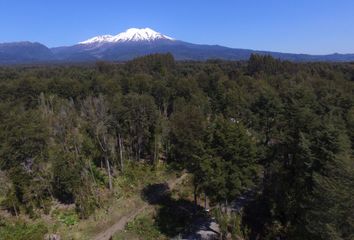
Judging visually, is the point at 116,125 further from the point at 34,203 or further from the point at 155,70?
the point at 155,70

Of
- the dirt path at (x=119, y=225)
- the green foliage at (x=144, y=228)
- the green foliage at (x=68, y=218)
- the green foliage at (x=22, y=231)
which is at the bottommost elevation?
the dirt path at (x=119, y=225)

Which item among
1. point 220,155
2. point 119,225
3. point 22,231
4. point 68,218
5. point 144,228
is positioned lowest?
point 119,225

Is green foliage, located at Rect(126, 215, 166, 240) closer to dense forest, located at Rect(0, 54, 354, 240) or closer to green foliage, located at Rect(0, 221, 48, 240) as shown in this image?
dense forest, located at Rect(0, 54, 354, 240)

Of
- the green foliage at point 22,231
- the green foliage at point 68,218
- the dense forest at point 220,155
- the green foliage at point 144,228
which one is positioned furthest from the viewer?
the green foliage at point 68,218

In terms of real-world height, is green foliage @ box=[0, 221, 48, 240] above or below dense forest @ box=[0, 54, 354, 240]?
below

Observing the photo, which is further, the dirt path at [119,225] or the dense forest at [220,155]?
the dirt path at [119,225]

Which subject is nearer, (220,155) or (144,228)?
(220,155)

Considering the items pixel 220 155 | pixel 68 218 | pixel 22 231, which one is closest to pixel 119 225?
pixel 68 218

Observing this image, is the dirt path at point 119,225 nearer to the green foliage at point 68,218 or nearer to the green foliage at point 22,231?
the green foliage at point 68,218

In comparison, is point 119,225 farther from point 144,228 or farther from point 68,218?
point 68,218

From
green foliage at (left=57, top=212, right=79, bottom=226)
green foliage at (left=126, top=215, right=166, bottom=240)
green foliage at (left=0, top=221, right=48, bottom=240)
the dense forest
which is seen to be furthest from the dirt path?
Result: green foliage at (left=0, top=221, right=48, bottom=240)

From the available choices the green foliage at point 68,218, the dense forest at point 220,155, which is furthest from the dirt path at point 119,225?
the green foliage at point 68,218
